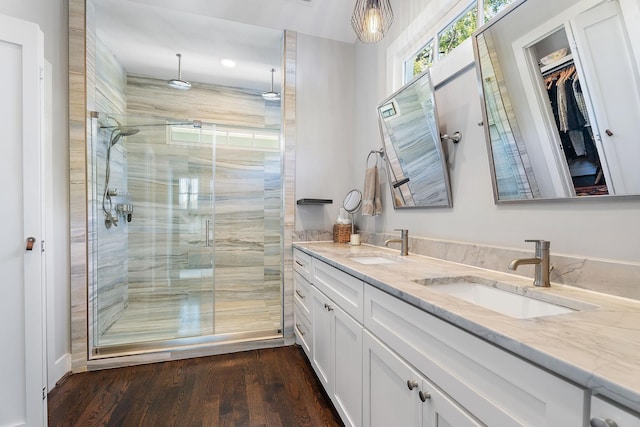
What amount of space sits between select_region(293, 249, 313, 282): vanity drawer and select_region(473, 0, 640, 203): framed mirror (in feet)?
4.06

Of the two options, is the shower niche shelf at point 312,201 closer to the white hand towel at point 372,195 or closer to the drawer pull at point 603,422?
the white hand towel at point 372,195

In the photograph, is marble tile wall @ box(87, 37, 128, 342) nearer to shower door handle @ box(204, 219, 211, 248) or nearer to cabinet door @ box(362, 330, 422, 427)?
shower door handle @ box(204, 219, 211, 248)

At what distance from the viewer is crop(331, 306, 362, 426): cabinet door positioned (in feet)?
4.09

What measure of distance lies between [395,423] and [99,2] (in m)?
3.26

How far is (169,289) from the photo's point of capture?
288 cm

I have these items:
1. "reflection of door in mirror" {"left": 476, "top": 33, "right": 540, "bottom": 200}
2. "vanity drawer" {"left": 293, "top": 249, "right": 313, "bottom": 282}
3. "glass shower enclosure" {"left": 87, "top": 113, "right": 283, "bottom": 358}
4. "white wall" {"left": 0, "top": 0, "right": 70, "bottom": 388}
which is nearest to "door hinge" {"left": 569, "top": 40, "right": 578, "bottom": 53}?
"reflection of door in mirror" {"left": 476, "top": 33, "right": 540, "bottom": 200}

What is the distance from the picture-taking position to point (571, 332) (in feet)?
1.93

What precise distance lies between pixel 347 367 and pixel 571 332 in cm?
99

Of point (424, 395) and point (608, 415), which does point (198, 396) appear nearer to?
point (424, 395)

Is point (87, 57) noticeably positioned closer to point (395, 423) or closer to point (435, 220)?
point (435, 220)

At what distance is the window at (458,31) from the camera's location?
1.51 meters

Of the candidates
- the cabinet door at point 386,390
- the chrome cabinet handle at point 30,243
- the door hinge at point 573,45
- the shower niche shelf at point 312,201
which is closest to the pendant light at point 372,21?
the door hinge at point 573,45

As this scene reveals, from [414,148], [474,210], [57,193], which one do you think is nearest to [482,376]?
[474,210]

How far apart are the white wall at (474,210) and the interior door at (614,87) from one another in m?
0.11
